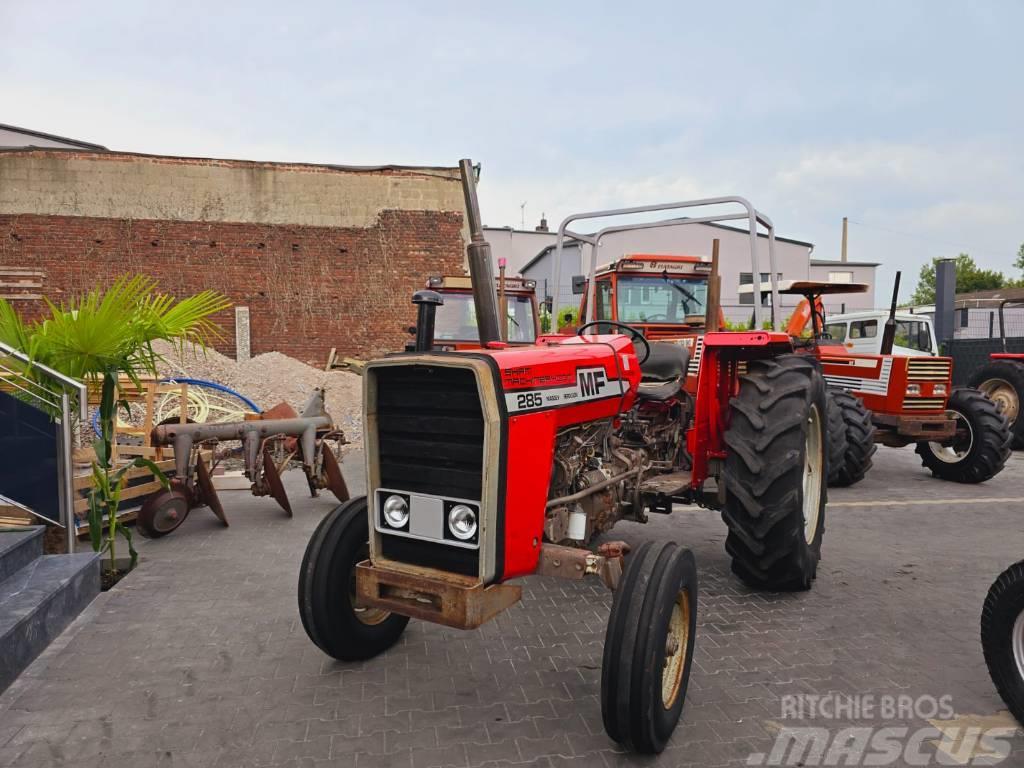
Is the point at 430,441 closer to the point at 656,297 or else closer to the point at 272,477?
the point at 272,477

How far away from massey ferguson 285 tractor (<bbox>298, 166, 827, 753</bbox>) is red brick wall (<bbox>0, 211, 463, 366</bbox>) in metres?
11.0

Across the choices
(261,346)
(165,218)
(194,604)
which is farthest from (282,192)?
(194,604)

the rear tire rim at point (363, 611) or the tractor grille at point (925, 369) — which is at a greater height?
the tractor grille at point (925, 369)

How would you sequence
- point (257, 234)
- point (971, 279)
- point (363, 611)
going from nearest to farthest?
point (363, 611), point (257, 234), point (971, 279)

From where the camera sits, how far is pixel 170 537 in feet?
17.8

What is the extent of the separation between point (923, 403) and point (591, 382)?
599cm

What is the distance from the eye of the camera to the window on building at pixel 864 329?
35.2 feet

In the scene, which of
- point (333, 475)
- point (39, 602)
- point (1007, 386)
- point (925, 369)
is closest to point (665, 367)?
point (333, 475)

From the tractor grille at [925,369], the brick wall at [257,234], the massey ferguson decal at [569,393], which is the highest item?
the brick wall at [257,234]

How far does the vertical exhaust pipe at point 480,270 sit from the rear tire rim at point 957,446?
21.1ft

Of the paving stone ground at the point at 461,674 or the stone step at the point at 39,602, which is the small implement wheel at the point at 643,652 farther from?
the stone step at the point at 39,602

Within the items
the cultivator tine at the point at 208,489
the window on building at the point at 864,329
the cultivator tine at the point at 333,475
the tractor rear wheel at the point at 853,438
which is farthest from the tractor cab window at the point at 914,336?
the cultivator tine at the point at 208,489

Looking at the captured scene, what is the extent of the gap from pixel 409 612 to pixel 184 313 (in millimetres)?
2975

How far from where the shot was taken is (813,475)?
4551 millimetres
